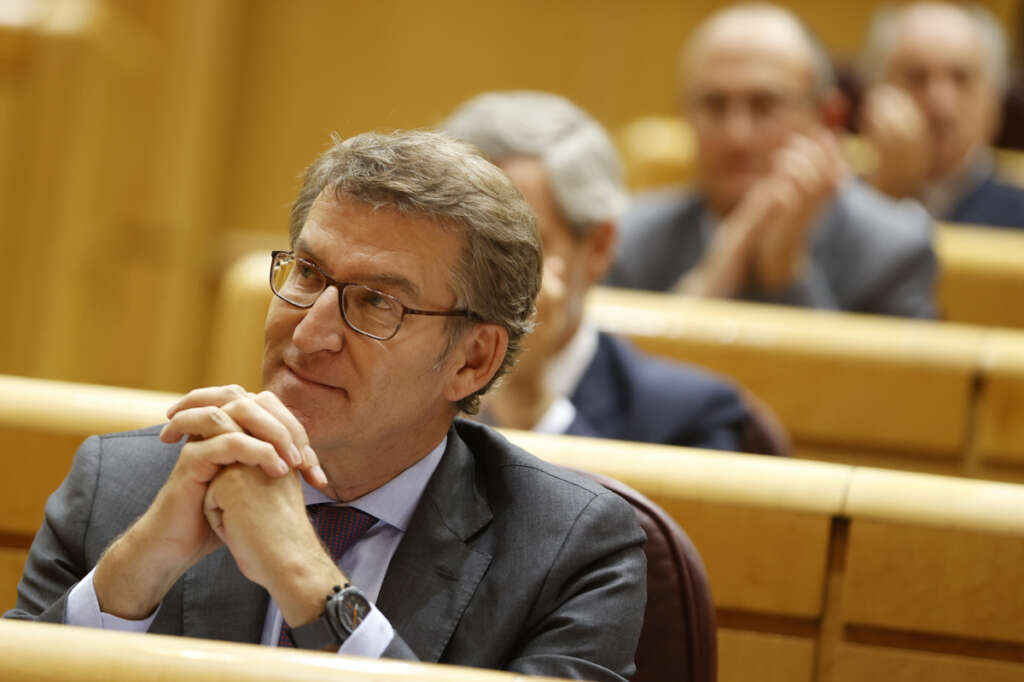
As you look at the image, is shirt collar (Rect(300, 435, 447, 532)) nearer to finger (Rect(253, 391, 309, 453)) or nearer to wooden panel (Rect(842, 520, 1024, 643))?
finger (Rect(253, 391, 309, 453))

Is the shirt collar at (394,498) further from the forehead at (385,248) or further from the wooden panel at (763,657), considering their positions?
the wooden panel at (763,657)

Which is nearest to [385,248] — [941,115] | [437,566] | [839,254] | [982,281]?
[437,566]

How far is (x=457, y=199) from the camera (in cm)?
107

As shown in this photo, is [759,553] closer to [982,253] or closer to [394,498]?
[394,498]

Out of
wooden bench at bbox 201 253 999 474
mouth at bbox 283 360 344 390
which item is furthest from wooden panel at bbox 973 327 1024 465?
mouth at bbox 283 360 344 390

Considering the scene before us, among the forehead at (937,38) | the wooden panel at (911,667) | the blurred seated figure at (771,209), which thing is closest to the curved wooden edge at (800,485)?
the wooden panel at (911,667)

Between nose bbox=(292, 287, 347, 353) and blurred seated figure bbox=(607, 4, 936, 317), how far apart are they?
150 cm

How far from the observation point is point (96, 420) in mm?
1313

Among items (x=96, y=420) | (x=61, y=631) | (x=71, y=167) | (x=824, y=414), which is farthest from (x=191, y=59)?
(x=61, y=631)

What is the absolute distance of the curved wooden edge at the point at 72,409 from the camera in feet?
4.29

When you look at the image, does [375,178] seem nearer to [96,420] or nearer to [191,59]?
[96,420]

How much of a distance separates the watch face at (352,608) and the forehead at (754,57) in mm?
1828

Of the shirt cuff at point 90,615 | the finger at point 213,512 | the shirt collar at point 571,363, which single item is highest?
the finger at point 213,512

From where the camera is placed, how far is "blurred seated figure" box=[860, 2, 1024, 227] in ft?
9.95
